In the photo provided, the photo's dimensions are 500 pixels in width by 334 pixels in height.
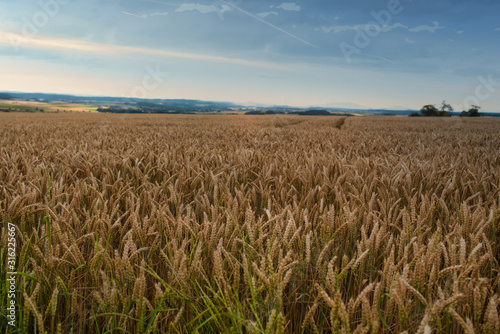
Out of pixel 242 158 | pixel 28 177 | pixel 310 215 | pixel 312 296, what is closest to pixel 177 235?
pixel 312 296

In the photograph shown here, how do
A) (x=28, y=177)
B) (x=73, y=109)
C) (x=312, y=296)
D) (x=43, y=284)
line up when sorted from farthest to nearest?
1. (x=73, y=109)
2. (x=28, y=177)
3. (x=312, y=296)
4. (x=43, y=284)

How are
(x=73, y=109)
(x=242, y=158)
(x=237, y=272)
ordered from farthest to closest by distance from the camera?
(x=73, y=109), (x=242, y=158), (x=237, y=272)

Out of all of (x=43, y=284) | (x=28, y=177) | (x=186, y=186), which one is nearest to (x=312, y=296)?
(x=43, y=284)

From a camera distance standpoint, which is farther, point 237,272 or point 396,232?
point 396,232

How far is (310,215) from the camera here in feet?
5.64

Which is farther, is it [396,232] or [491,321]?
[396,232]

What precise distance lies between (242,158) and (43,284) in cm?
252

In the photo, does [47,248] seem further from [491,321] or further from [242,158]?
[242,158]

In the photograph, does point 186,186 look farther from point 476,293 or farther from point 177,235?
point 476,293

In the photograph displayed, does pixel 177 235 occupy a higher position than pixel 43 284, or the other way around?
pixel 177 235

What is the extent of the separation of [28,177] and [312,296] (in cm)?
220

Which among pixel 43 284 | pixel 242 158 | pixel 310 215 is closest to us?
pixel 43 284

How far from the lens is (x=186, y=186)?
2404mm

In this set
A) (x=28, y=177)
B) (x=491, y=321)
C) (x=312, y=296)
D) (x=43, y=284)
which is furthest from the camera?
(x=28, y=177)
